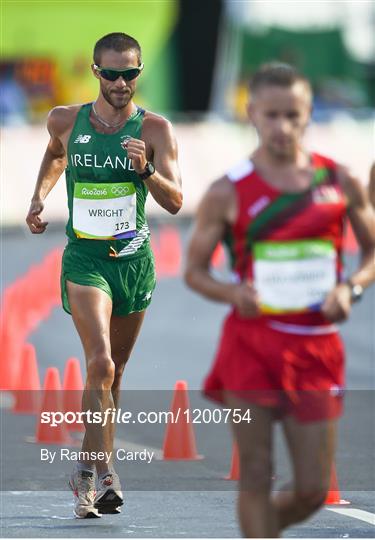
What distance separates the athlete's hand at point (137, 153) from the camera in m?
8.07

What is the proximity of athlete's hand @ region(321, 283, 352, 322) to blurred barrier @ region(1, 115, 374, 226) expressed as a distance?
22003mm

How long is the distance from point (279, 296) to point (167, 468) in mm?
4139

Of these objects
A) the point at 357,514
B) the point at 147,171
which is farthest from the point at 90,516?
the point at 147,171

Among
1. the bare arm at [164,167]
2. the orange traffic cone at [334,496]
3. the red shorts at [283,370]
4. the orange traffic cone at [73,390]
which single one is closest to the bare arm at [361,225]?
the red shorts at [283,370]

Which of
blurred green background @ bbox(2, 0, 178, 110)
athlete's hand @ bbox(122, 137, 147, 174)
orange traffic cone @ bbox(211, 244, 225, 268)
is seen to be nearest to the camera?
athlete's hand @ bbox(122, 137, 147, 174)

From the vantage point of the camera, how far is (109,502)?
844 centimetres

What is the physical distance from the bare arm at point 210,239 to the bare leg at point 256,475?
42cm

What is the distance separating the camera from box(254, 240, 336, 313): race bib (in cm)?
622

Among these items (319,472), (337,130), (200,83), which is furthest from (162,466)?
(200,83)

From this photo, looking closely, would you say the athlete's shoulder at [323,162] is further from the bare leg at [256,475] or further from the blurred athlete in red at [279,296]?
the bare leg at [256,475]

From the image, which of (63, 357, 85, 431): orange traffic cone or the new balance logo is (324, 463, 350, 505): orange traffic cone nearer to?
the new balance logo

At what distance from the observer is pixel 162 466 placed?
1027 centimetres

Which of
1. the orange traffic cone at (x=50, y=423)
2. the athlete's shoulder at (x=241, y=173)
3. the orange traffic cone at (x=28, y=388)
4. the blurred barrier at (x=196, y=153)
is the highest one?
the athlete's shoulder at (x=241, y=173)

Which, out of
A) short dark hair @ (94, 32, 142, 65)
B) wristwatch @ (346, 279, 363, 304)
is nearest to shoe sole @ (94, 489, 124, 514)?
short dark hair @ (94, 32, 142, 65)
